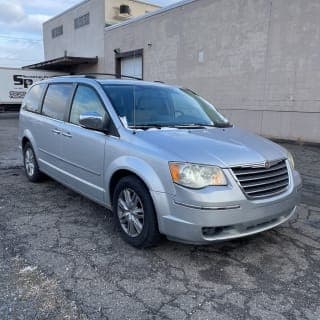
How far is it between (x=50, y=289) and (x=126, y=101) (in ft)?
7.56

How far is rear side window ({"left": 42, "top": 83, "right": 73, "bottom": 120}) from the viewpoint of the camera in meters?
5.23

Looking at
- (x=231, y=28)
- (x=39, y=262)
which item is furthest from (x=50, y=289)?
(x=231, y=28)

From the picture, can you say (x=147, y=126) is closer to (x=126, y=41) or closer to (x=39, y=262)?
(x=39, y=262)

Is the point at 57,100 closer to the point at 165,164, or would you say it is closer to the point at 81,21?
the point at 165,164

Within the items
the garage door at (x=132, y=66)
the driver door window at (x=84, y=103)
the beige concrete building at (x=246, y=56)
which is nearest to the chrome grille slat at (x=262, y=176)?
the driver door window at (x=84, y=103)

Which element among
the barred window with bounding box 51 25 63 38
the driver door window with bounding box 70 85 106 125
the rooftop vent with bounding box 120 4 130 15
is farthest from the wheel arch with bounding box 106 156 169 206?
the barred window with bounding box 51 25 63 38

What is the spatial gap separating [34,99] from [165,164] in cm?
385

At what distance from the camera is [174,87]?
5.37 m

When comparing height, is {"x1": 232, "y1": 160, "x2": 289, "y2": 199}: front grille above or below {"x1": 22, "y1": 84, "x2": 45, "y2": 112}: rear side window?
below

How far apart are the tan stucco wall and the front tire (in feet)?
31.9

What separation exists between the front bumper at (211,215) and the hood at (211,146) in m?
0.31

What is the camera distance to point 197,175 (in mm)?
3320

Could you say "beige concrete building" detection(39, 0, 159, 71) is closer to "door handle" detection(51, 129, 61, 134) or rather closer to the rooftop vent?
the rooftop vent

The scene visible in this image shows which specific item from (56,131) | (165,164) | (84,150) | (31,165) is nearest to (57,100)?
(56,131)
